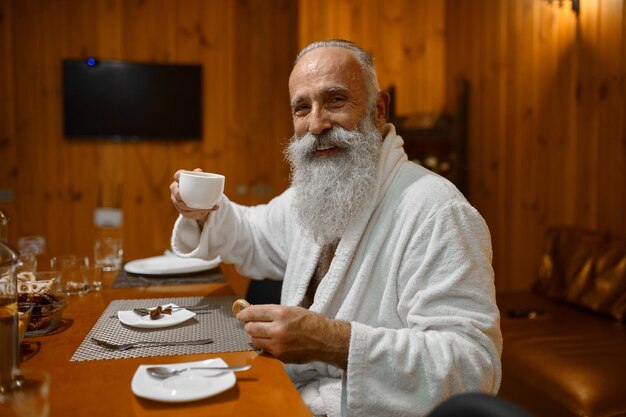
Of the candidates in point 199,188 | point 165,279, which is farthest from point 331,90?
point 165,279

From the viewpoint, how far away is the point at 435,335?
3.69 ft

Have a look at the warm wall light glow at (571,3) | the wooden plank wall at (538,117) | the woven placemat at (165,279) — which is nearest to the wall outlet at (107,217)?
the woven placemat at (165,279)

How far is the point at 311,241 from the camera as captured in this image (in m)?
1.61

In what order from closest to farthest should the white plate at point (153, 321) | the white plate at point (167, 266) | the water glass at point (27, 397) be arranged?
the water glass at point (27, 397) < the white plate at point (153, 321) < the white plate at point (167, 266)

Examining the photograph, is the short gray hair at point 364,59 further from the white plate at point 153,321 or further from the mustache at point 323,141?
the white plate at point 153,321

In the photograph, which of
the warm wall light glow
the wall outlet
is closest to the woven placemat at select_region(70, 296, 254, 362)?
the warm wall light glow

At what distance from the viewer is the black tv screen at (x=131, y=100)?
4.12 metres

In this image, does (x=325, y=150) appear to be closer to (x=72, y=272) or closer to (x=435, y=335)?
(x=435, y=335)

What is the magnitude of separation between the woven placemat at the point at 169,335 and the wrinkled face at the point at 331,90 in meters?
0.51

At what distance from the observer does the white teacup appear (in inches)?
54.3

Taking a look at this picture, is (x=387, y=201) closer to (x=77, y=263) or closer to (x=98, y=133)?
(x=77, y=263)

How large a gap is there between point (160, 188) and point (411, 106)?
78.5 inches

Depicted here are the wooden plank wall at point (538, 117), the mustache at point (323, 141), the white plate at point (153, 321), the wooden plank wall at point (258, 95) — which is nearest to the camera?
the white plate at point (153, 321)

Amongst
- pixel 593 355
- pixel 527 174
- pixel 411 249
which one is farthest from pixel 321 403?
pixel 527 174
